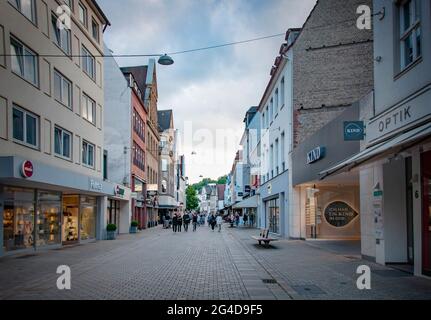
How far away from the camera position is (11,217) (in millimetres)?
18141

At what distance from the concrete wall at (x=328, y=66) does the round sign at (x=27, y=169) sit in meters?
15.1

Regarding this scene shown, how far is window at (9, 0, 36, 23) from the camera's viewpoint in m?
17.9

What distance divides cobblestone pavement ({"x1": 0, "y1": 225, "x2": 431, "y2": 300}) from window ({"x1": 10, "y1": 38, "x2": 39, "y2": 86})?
703cm

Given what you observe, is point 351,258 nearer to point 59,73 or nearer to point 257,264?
point 257,264

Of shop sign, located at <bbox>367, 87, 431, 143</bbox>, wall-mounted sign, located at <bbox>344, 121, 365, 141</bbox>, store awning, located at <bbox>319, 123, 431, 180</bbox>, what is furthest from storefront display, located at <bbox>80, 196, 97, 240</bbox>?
store awning, located at <bbox>319, 123, 431, 180</bbox>

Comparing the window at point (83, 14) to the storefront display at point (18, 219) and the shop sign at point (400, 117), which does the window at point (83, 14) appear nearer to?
the storefront display at point (18, 219)

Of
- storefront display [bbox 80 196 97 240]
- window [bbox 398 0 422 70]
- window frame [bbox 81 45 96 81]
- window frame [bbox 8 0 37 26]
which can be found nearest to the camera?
window [bbox 398 0 422 70]

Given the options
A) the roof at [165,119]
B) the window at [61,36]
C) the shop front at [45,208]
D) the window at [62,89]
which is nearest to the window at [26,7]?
the window at [61,36]

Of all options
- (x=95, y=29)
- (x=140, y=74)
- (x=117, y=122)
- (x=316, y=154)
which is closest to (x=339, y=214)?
(x=316, y=154)

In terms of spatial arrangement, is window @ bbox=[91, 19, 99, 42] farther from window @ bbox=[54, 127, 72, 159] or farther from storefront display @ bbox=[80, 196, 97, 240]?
storefront display @ bbox=[80, 196, 97, 240]

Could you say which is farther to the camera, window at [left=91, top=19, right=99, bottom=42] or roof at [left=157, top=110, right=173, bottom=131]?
roof at [left=157, top=110, right=173, bottom=131]

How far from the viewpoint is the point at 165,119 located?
81625mm

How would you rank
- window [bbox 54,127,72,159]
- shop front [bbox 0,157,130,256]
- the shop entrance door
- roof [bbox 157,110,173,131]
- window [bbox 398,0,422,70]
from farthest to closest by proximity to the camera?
roof [bbox 157,110,173,131] → window [bbox 54,127,72,159] → shop front [bbox 0,157,130,256] → window [bbox 398,0,422,70] → the shop entrance door

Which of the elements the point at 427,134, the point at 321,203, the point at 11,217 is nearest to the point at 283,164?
the point at 321,203
